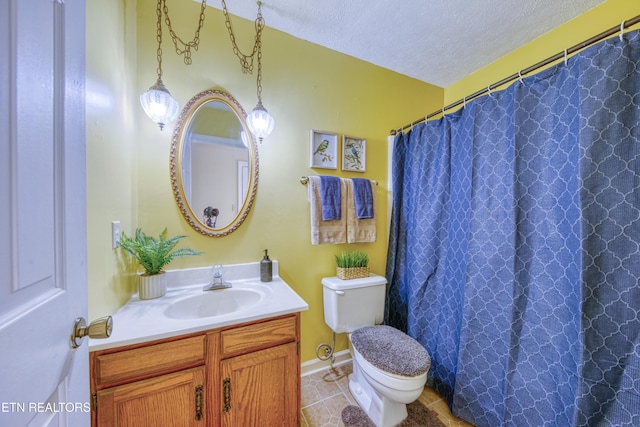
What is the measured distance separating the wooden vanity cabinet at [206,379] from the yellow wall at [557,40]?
226 centimetres

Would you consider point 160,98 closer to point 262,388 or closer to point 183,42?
point 183,42

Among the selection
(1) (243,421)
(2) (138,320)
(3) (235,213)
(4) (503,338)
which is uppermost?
(3) (235,213)

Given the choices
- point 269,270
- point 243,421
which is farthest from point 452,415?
point 269,270

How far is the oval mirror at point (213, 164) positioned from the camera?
1303 millimetres

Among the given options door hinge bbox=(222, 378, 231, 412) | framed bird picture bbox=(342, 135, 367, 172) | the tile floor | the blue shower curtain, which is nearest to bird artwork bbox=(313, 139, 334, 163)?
framed bird picture bbox=(342, 135, 367, 172)

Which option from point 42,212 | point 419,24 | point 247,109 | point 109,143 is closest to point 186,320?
point 42,212

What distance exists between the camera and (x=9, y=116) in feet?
1.14

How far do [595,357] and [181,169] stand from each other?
2146 millimetres

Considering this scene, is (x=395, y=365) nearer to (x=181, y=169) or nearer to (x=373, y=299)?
(x=373, y=299)

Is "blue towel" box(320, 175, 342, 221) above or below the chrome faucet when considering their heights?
above

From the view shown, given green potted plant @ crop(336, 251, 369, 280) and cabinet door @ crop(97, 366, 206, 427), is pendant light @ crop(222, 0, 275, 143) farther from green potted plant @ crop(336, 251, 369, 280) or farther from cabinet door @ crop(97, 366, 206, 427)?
cabinet door @ crop(97, 366, 206, 427)

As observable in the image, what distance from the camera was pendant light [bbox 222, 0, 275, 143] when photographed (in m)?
1.34

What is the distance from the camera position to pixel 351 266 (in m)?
1.64

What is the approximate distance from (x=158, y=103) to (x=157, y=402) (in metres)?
1.31
